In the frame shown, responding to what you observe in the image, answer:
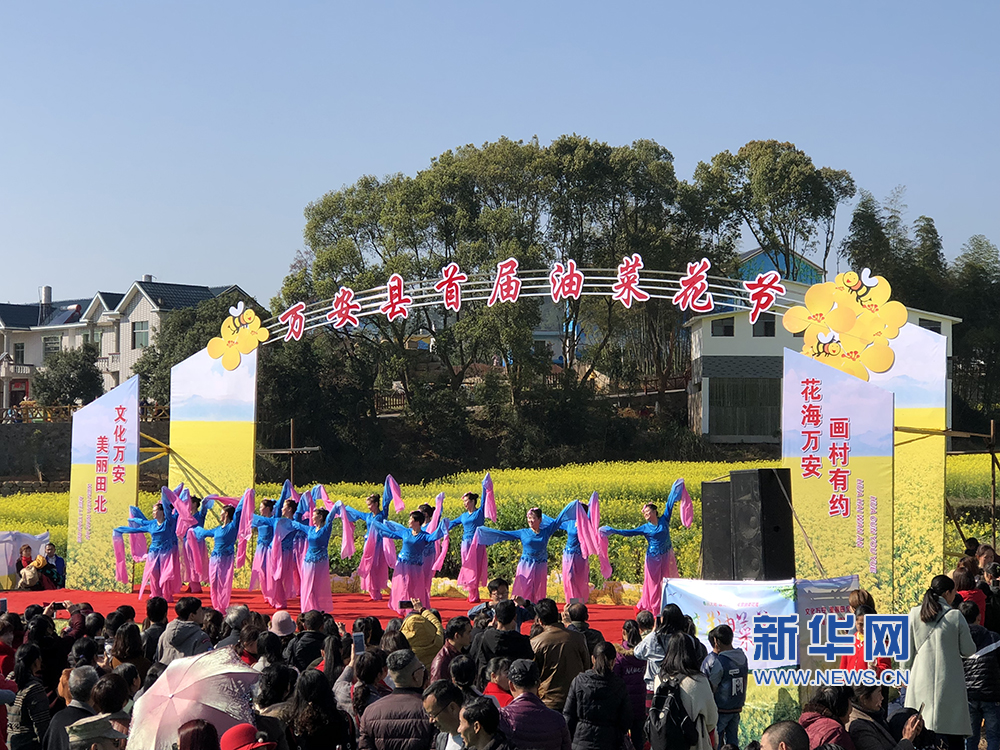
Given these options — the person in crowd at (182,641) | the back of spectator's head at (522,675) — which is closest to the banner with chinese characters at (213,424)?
the person in crowd at (182,641)

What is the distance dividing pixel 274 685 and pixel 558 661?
1.64 m

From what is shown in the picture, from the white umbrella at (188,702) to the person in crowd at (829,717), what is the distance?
79.7 inches

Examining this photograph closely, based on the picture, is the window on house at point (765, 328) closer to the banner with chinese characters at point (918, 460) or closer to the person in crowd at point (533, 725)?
the banner with chinese characters at point (918, 460)

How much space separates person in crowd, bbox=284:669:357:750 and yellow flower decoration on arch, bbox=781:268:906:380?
7260 mm

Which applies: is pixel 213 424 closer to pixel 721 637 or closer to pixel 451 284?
pixel 451 284

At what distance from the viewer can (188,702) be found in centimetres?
334

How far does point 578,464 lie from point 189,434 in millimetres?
15595

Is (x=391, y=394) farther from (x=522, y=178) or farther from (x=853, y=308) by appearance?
(x=853, y=308)

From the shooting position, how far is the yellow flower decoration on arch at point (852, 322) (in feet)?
32.3

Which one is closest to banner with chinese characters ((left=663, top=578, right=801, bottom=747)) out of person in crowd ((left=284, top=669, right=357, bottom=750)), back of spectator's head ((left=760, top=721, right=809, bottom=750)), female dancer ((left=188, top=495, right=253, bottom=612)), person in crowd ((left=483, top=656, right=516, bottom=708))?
person in crowd ((left=483, top=656, right=516, bottom=708))

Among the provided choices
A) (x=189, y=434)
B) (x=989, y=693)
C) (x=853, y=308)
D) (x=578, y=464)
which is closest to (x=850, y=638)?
(x=989, y=693)

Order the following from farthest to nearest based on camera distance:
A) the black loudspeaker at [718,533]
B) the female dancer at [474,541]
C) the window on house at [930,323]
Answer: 1. the window on house at [930,323]
2. the female dancer at [474,541]
3. the black loudspeaker at [718,533]

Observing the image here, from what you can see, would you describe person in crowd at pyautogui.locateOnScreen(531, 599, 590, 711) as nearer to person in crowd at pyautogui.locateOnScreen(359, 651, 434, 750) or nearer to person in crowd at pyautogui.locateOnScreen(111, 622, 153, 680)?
person in crowd at pyautogui.locateOnScreen(359, 651, 434, 750)

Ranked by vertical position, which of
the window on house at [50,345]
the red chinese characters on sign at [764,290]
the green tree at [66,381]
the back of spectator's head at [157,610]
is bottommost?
the back of spectator's head at [157,610]
